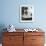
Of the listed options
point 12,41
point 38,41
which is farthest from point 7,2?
point 38,41

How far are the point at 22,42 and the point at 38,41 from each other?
47cm

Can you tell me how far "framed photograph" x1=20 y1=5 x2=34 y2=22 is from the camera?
162 inches

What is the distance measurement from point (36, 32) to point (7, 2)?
1.40 metres

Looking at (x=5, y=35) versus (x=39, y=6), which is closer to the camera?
(x=5, y=35)

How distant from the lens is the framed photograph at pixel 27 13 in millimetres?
4125

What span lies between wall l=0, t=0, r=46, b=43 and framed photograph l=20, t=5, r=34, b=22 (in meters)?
0.10

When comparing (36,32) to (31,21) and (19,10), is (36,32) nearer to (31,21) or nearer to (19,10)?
(31,21)

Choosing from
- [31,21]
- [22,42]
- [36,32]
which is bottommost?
[22,42]

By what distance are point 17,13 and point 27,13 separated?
33 cm

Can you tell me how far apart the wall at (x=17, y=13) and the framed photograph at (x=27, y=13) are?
0.34ft

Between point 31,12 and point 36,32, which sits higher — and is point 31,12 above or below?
above

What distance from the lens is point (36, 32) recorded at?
3643 mm

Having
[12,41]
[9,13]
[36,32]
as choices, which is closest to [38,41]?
[36,32]

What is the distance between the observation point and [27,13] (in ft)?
13.6
